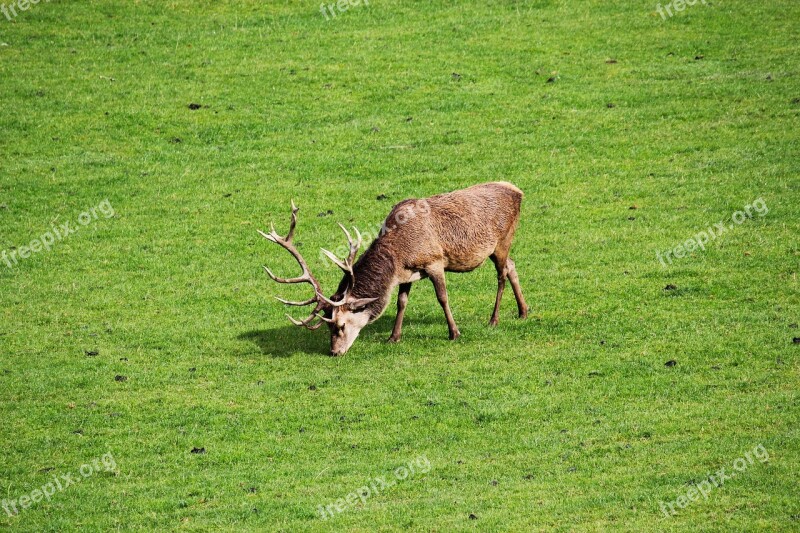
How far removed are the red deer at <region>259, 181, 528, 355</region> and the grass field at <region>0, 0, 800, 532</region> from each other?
0.55m

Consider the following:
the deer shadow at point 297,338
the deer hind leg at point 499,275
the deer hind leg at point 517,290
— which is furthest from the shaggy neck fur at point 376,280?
the deer hind leg at point 517,290

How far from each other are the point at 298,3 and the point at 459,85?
7.46 meters

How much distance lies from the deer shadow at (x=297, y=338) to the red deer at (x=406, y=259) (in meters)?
0.38

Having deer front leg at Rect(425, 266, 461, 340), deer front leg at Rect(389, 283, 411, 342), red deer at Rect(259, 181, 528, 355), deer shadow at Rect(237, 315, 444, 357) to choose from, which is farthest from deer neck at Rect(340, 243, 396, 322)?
deer shadow at Rect(237, 315, 444, 357)

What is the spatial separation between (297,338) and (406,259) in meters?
2.38

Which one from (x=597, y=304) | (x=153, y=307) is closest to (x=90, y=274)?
(x=153, y=307)

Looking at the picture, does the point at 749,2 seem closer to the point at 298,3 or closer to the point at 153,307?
the point at 298,3

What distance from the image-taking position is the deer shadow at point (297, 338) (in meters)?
16.6

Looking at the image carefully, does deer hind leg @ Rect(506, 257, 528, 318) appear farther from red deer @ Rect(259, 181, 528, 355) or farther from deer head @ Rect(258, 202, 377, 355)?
deer head @ Rect(258, 202, 377, 355)

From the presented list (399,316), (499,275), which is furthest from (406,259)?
(499,275)

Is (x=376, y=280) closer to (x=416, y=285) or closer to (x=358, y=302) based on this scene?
(x=358, y=302)

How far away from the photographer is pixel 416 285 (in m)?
19.4

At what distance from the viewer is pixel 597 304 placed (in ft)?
57.1

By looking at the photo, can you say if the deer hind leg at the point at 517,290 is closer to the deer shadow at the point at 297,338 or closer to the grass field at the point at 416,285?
the grass field at the point at 416,285
